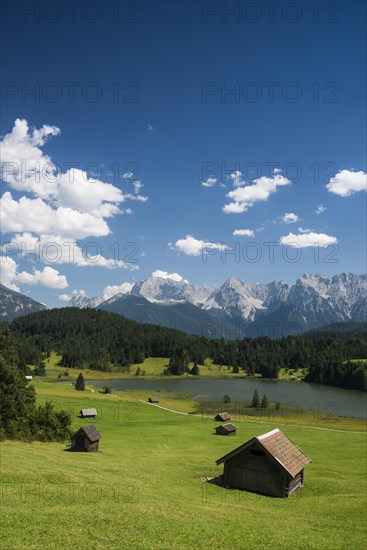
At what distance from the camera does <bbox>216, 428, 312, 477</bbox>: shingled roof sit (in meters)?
37.7

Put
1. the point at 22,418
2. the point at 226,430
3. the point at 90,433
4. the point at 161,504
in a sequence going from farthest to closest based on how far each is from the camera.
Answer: the point at 226,430
the point at 90,433
the point at 22,418
the point at 161,504

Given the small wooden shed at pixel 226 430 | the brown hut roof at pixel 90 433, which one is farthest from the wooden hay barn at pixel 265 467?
the small wooden shed at pixel 226 430

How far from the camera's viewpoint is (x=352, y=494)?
37.7 m

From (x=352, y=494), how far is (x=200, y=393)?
125975mm

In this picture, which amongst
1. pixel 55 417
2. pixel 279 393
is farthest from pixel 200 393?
pixel 55 417

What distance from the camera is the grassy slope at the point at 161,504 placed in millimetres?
19500

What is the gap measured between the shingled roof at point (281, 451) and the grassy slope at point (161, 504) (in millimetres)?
2435

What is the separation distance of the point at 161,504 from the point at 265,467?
15.0 metres

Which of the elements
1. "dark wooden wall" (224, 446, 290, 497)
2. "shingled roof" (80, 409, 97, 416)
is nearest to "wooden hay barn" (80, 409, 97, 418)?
"shingled roof" (80, 409, 97, 416)

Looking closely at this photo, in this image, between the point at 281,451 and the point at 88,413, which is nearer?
the point at 281,451

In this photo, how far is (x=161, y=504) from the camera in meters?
26.9

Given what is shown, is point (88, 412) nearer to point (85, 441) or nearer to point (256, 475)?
point (85, 441)

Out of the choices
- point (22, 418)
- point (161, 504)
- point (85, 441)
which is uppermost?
point (161, 504)


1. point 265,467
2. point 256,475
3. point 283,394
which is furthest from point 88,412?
point 283,394
